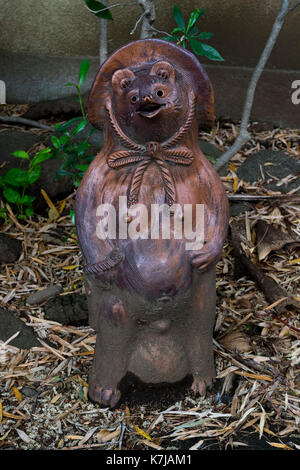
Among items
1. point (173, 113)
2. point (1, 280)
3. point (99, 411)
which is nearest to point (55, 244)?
point (1, 280)

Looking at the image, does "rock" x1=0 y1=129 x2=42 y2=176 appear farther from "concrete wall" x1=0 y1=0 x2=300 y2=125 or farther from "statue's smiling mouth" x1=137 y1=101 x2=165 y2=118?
"statue's smiling mouth" x1=137 y1=101 x2=165 y2=118

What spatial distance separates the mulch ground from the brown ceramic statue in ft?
1.03

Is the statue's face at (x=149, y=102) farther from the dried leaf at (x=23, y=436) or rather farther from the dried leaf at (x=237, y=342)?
the dried leaf at (x=23, y=436)

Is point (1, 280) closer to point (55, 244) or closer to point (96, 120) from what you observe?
point (55, 244)

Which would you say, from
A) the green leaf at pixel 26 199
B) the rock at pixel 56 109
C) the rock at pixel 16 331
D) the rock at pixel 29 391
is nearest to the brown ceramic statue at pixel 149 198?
the rock at pixel 29 391

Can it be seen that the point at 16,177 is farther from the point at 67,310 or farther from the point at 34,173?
the point at 67,310

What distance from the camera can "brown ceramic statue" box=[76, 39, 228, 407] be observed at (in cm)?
182

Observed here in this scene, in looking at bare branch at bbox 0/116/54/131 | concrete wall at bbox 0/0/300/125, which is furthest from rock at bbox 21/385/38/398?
concrete wall at bbox 0/0/300/125

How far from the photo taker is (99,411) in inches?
79.7

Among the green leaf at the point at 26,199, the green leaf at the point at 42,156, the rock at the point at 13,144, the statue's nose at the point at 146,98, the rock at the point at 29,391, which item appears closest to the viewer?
the statue's nose at the point at 146,98

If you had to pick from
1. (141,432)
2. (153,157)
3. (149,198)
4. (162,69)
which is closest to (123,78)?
(162,69)

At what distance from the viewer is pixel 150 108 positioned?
178 centimetres

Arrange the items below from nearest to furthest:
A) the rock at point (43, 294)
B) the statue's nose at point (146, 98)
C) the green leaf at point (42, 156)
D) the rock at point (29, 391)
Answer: the statue's nose at point (146, 98)
the rock at point (29, 391)
the rock at point (43, 294)
the green leaf at point (42, 156)

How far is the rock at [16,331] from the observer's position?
238 centimetres
